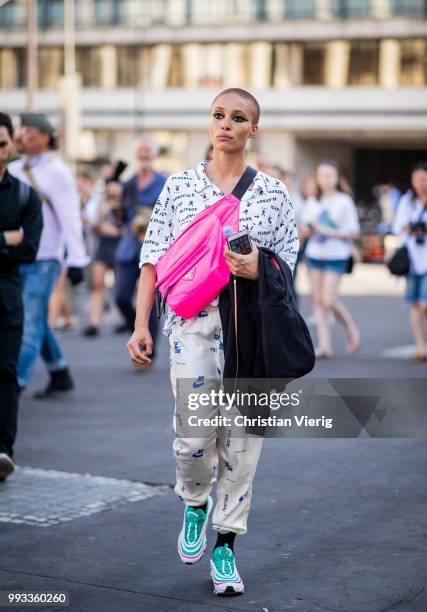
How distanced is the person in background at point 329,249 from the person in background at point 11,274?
235 inches

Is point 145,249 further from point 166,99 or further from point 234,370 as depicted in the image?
point 166,99

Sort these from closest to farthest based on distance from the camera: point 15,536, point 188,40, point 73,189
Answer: point 15,536
point 73,189
point 188,40

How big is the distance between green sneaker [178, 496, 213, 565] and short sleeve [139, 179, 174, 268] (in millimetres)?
1023

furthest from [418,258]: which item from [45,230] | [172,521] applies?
[172,521]

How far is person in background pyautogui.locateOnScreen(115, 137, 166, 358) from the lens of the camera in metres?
11.5

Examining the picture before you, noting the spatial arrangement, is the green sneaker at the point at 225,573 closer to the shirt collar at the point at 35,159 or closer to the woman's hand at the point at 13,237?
the woman's hand at the point at 13,237

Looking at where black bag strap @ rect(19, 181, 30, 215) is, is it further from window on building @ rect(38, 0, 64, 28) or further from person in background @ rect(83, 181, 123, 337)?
window on building @ rect(38, 0, 64, 28)

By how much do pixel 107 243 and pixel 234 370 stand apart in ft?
36.4

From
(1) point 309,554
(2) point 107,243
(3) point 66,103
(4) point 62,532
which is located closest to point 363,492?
(1) point 309,554

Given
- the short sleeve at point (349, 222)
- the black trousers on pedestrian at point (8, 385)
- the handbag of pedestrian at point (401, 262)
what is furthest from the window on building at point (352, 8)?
the black trousers on pedestrian at point (8, 385)

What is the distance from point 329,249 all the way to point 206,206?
7766 millimetres

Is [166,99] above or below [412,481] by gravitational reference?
below

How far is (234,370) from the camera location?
477cm

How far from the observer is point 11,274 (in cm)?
693
